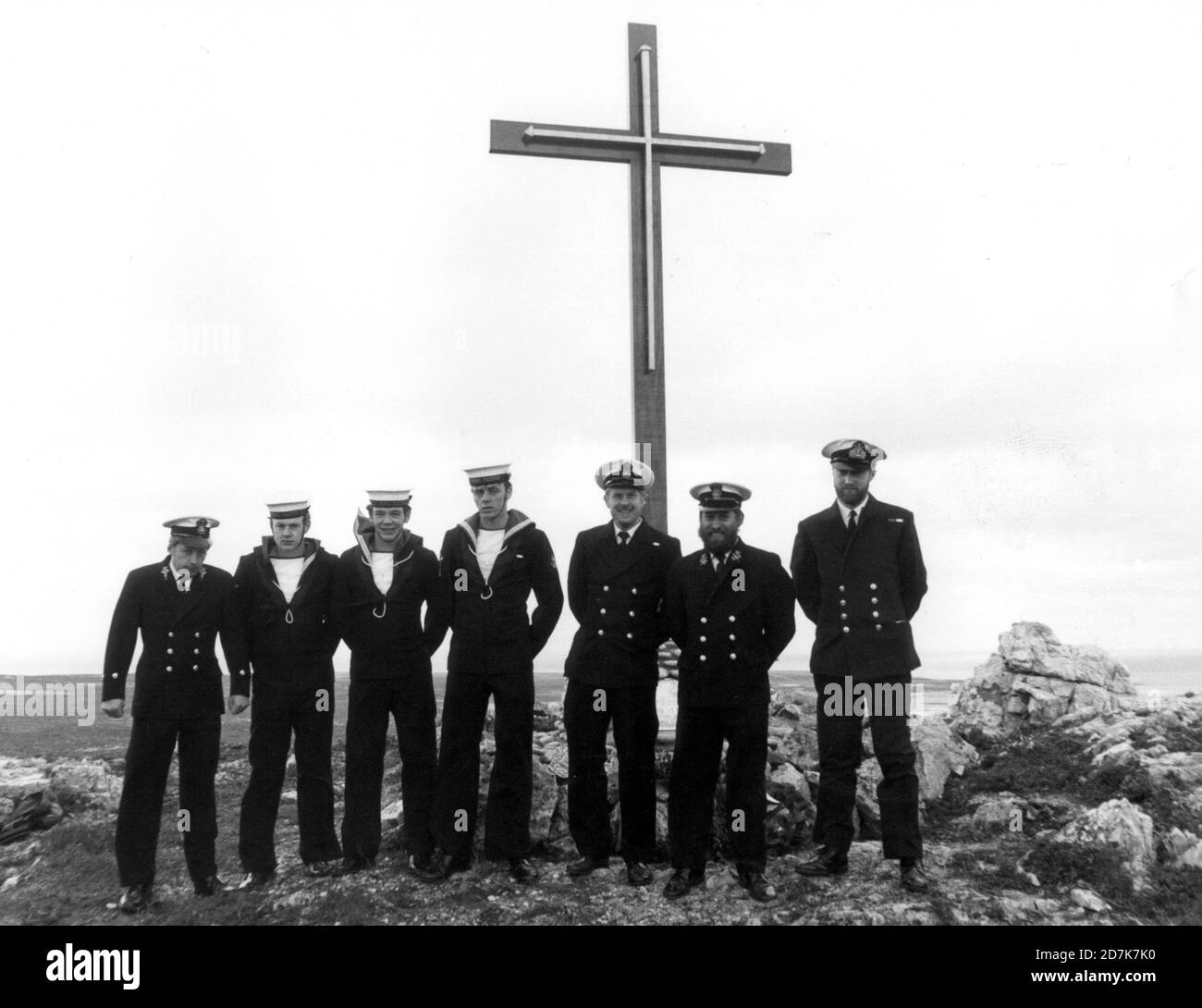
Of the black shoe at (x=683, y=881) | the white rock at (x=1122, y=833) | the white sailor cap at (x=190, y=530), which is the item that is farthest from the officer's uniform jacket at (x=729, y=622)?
the white sailor cap at (x=190, y=530)

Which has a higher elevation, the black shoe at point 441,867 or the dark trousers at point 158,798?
the dark trousers at point 158,798

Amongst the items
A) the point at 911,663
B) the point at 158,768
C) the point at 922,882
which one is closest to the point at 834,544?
the point at 911,663

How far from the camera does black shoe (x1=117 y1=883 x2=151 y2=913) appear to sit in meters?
5.09

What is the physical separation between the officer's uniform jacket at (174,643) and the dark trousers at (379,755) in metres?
0.67

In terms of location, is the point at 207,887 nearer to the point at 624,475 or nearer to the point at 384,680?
the point at 384,680

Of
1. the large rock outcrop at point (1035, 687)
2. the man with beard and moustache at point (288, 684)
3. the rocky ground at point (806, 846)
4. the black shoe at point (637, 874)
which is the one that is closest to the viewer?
the rocky ground at point (806, 846)

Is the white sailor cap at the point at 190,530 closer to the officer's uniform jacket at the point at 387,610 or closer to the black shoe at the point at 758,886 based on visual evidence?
the officer's uniform jacket at the point at 387,610

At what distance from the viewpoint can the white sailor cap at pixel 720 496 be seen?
5441 millimetres

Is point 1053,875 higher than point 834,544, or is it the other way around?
point 834,544

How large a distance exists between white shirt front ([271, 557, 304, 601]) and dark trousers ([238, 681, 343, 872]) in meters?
0.57

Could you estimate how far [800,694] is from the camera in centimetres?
814

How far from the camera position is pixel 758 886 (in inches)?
198

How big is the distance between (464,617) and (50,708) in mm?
3057

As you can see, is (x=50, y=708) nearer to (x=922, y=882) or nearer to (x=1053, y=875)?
(x=922, y=882)
